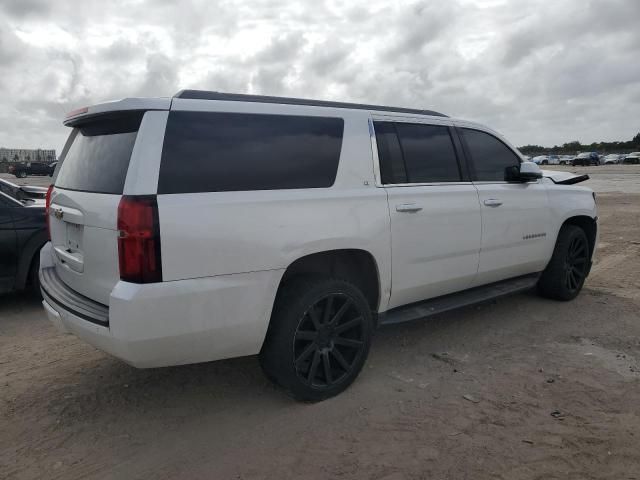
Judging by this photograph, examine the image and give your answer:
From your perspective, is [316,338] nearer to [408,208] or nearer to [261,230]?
[261,230]

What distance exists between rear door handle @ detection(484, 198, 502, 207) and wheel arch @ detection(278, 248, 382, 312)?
1378 millimetres

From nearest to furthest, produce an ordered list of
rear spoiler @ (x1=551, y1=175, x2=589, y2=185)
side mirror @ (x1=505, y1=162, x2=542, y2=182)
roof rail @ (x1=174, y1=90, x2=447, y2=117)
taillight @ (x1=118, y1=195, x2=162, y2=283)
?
1. taillight @ (x1=118, y1=195, x2=162, y2=283)
2. roof rail @ (x1=174, y1=90, x2=447, y2=117)
3. side mirror @ (x1=505, y1=162, x2=542, y2=182)
4. rear spoiler @ (x1=551, y1=175, x2=589, y2=185)

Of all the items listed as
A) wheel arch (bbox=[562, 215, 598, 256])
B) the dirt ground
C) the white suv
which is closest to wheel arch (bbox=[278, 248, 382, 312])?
the white suv

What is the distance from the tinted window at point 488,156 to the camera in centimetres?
467

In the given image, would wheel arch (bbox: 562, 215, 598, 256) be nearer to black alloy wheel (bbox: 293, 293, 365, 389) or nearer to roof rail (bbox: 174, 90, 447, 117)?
roof rail (bbox: 174, 90, 447, 117)

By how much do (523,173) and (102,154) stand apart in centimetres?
360

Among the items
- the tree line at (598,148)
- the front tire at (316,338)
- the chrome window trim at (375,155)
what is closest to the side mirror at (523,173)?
the chrome window trim at (375,155)

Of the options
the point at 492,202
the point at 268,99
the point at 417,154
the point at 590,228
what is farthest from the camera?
the point at 590,228

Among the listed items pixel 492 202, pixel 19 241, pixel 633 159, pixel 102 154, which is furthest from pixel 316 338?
pixel 633 159

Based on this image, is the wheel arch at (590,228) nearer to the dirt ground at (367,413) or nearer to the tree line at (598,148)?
the dirt ground at (367,413)

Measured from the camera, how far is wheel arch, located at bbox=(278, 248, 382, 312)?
3.47 meters

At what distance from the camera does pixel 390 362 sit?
4.16m

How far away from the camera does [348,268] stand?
3787 mm

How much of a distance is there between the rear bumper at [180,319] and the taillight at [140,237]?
0.07 metres
